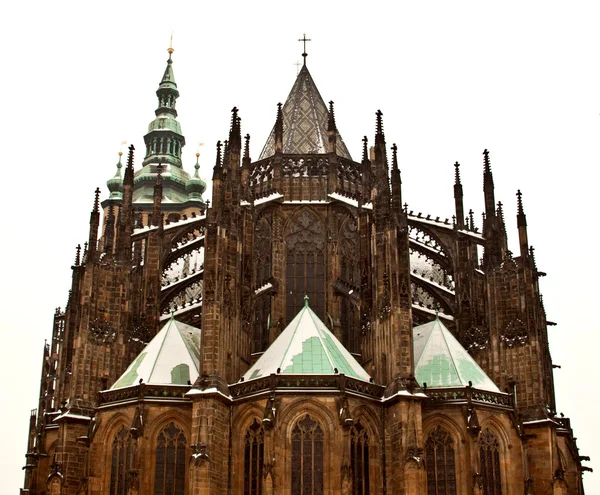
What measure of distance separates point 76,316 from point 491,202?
19793mm

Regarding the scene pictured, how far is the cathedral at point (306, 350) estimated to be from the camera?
35844mm

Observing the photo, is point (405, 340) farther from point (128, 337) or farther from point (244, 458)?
point (128, 337)

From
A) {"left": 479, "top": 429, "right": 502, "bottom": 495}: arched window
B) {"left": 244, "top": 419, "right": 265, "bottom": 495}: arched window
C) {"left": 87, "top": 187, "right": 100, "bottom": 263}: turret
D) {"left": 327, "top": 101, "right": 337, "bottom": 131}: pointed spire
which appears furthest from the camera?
{"left": 327, "top": 101, "right": 337, "bottom": 131}: pointed spire

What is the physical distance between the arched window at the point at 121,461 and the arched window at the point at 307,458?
629 cm

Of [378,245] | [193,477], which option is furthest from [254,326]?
[193,477]

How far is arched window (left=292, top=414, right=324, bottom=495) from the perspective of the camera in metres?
34.9

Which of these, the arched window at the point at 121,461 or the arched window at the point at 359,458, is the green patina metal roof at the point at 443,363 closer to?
the arched window at the point at 359,458

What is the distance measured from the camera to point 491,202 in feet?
147

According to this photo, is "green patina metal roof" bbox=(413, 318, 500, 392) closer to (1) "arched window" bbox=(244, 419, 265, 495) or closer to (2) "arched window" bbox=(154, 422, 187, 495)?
(1) "arched window" bbox=(244, 419, 265, 495)

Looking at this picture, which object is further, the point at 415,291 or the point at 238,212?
the point at 415,291

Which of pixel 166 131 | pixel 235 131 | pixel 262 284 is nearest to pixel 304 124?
pixel 235 131

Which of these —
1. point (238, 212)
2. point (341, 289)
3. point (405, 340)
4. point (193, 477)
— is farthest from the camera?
point (341, 289)

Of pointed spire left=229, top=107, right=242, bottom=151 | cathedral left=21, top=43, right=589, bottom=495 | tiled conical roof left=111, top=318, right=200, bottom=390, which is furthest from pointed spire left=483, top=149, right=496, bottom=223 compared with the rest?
tiled conical roof left=111, top=318, right=200, bottom=390

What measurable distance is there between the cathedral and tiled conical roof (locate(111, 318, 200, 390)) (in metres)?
0.07
